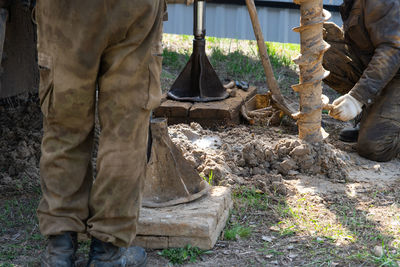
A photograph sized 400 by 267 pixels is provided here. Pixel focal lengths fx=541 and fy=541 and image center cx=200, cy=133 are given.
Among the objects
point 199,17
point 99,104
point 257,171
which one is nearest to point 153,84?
point 99,104

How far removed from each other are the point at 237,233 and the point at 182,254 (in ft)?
1.33

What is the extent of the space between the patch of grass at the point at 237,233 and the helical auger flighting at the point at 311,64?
1224 millimetres

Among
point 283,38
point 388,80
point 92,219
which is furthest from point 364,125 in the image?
point 283,38

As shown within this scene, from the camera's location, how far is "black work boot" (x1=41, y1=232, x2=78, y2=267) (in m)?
2.16

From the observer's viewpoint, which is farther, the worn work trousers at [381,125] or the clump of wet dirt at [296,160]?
the worn work trousers at [381,125]

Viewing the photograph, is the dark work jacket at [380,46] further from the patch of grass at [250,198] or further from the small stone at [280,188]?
the patch of grass at [250,198]

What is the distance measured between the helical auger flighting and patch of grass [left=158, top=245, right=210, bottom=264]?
1.57 m

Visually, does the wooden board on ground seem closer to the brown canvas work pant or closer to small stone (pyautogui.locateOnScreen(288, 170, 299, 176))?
the brown canvas work pant

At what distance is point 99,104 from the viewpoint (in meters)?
2.11

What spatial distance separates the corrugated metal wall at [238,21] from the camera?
754 cm

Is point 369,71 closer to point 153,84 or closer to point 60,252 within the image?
point 153,84

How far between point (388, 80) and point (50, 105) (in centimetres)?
285

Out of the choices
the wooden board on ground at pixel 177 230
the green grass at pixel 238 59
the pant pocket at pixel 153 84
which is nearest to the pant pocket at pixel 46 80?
the pant pocket at pixel 153 84

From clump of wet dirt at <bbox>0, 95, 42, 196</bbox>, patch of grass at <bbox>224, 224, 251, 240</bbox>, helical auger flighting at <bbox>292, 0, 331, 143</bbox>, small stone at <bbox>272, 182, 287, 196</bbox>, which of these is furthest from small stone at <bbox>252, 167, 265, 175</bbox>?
clump of wet dirt at <bbox>0, 95, 42, 196</bbox>
